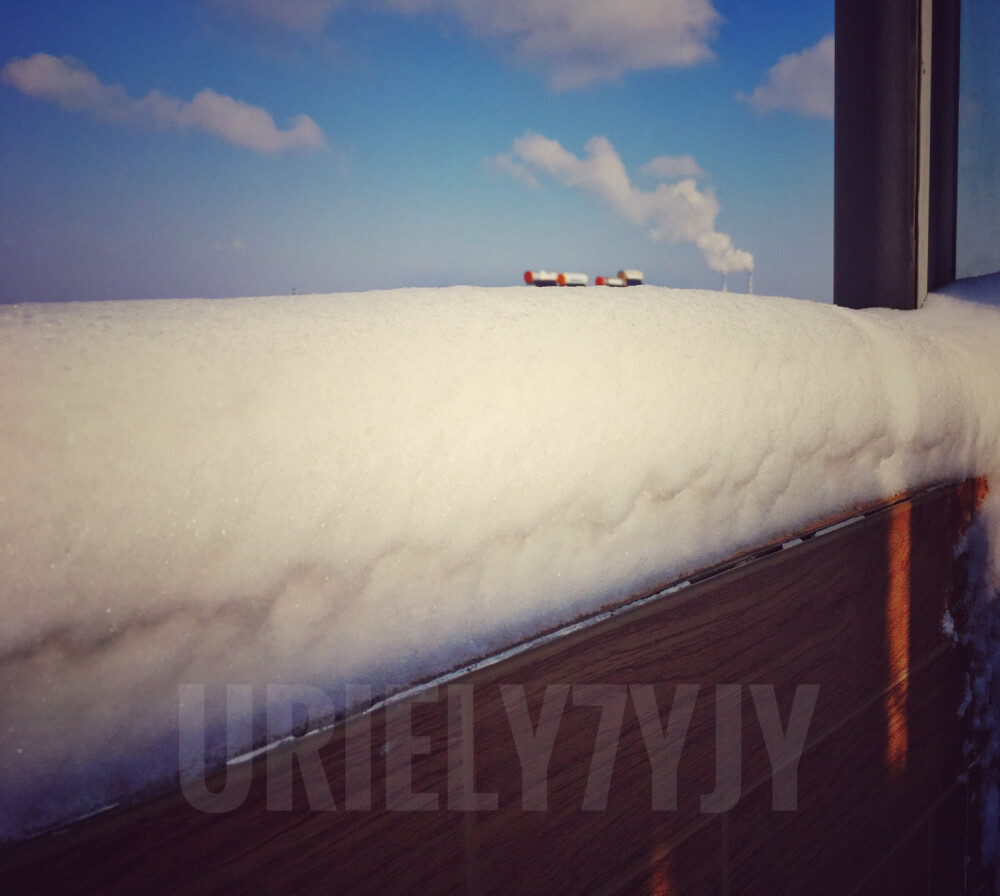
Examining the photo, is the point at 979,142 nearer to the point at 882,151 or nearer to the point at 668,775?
the point at 882,151

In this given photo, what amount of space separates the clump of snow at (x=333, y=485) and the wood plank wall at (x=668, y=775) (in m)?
0.03

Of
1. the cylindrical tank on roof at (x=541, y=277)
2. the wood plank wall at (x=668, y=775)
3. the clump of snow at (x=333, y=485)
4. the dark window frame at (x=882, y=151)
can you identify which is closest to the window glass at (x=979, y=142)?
the dark window frame at (x=882, y=151)

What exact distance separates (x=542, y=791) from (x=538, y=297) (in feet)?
1.19

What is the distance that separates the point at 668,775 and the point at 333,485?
36cm

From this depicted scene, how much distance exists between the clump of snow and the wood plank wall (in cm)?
3

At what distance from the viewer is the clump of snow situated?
0.77 feet

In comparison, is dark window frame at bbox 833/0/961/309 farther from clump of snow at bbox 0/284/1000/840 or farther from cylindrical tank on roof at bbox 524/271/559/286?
cylindrical tank on roof at bbox 524/271/559/286

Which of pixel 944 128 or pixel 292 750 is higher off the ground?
pixel 944 128

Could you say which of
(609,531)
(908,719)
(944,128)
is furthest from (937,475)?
(944,128)

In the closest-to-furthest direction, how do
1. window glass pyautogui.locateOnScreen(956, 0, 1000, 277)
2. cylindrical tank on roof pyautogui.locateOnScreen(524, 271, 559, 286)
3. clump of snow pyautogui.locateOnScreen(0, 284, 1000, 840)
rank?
clump of snow pyautogui.locateOnScreen(0, 284, 1000, 840), window glass pyautogui.locateOnScreen(956, 0, 1000, 277), cylindrical tank on roof pyautogui.locateOnScreen(524, 271, 559, 286)

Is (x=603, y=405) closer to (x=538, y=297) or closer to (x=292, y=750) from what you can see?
(x=538, y=297)

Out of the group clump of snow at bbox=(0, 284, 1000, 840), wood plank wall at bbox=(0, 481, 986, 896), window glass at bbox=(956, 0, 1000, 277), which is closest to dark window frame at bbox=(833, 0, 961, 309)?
window glass at bbox=(956, 0, 1000, 277)

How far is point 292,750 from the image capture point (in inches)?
11.4

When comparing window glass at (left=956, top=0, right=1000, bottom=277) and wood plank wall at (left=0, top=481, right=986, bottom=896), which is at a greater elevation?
window glass at (left=956, top=0, right=1000, bottom=277)
